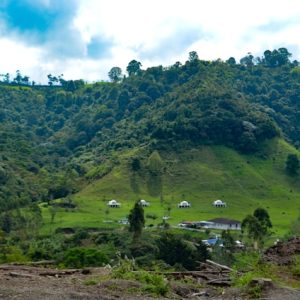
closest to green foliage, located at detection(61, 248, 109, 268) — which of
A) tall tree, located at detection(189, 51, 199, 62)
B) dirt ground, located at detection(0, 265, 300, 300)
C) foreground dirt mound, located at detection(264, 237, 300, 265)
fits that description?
foreground dirt mound, located at detection(264, 237, 300, 265)

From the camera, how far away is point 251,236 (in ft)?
180

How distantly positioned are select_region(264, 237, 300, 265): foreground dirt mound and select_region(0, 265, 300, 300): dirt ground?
3.28 meters

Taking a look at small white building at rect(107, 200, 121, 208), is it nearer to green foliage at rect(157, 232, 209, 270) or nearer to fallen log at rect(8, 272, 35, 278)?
green foliage at rect(157, 232, 209, 270)

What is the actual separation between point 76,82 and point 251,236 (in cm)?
13179

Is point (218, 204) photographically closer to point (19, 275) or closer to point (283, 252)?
point (283, 252)

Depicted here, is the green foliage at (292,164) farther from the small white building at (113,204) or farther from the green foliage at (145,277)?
the green foliage at (145,277)

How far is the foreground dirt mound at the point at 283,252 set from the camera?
1745 centimetres

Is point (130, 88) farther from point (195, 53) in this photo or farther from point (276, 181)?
point (276, 181)

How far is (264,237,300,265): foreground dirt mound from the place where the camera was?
17453 mm

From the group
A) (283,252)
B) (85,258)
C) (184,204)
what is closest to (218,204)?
(184,204)

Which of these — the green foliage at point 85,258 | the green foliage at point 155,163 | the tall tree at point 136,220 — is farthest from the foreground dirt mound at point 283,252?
the green foliage at point 155,163

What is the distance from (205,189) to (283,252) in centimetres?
7329

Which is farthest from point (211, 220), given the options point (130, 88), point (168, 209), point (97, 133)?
point (130, 88)

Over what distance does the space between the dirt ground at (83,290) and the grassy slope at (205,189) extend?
190ft
